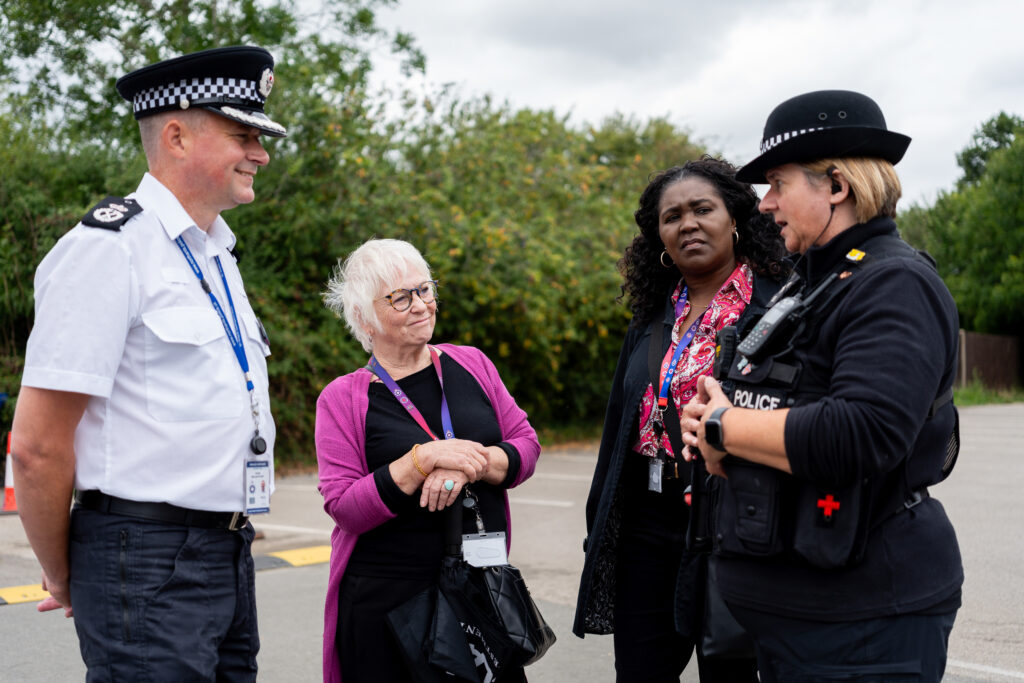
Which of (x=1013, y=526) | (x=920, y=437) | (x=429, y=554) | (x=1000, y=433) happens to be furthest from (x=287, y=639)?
(x=1000, y=433)

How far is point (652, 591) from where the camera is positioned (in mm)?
3191

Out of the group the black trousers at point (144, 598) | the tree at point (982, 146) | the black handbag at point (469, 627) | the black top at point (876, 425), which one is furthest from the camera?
the tree at point (982, 146)

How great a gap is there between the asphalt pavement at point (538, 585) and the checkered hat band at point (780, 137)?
990 mm

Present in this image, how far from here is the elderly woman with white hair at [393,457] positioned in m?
3.02

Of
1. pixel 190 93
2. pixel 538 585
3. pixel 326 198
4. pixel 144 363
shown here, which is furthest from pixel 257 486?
pixel 326 198

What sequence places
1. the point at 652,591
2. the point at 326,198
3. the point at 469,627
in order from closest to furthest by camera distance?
the point at 469,627 < the point at 652,591 < the point at 326,198

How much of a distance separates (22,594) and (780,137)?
18.1 ft

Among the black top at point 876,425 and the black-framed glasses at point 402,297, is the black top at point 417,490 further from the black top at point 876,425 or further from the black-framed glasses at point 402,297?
the black top at point 876,425

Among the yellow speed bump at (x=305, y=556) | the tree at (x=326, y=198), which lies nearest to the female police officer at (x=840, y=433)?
the yellow speed bump at (x=305, y=556)

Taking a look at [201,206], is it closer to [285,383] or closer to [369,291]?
[369,291]

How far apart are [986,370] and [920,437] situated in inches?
1348

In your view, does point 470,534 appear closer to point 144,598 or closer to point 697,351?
point 697,351

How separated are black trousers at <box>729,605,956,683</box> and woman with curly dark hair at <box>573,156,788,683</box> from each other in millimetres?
803

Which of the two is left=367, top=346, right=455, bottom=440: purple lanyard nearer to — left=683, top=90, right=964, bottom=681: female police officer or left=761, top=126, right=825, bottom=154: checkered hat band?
left=683, top=90, right=964, bottom=681: female police officer
